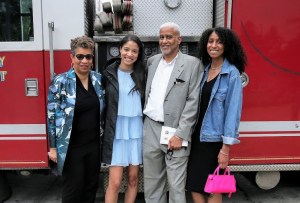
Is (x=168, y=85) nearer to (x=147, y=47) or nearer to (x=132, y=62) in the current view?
(x=132, y=62)

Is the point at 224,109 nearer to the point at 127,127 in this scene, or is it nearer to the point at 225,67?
the point at 225,67

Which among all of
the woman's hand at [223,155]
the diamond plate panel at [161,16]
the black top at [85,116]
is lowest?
the woman's hand at [223,155]

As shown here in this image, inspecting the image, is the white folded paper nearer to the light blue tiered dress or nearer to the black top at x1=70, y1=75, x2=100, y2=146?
the light blue tiered dress

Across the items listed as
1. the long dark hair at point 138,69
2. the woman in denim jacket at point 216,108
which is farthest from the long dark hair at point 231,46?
the long dark hair at point 138,69

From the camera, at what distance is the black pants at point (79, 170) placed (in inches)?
107

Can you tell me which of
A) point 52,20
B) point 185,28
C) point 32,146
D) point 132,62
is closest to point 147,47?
point 185,28

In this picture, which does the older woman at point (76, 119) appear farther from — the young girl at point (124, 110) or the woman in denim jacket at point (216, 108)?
the woman in denim jacket at point (216, 108)

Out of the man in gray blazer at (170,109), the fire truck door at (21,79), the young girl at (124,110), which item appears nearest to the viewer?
the man in gray blazer at (170,109)

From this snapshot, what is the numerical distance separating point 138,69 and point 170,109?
1.48 feet

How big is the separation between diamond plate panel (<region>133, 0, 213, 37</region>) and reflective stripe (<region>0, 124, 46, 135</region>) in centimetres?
135

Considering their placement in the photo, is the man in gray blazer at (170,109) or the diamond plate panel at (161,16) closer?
the man in gray blazer at (170,109)

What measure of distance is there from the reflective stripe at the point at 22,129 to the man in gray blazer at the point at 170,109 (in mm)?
1133

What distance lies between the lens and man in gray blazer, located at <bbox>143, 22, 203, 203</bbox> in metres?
2.63

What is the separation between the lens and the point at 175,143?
8.67ft
